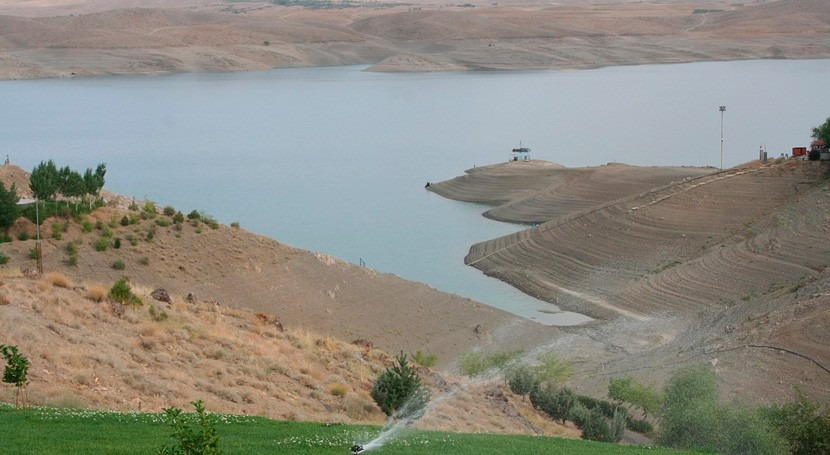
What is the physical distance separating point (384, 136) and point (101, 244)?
32.2m

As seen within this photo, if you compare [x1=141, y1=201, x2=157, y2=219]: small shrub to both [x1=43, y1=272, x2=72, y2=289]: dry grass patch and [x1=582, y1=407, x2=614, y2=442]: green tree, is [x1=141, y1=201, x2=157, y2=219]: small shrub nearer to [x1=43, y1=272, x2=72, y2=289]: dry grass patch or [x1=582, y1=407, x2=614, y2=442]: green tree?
[x1=43, y1=272, x2=72, y2=289]: dry grass patch

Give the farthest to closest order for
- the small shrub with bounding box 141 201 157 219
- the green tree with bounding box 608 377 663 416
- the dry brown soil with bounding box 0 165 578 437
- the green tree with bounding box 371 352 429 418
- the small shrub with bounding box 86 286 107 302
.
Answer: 1. the small shrub with bounding box 141 201 157 219
2. the small shrub with bounding box 86 286 107 302
3. the green tree with bounding box 608 377 663 416
4. the green tree with bounding box 371 352 429 418
5. the dry brown soil with bounding box 0 165 578 437

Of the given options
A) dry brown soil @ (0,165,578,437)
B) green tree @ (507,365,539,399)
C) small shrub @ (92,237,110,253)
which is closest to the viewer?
dry brown soil @ (0,165,578,437)

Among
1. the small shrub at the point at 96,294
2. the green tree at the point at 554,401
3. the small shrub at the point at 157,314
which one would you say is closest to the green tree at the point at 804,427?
the green tree at the point at 554,401

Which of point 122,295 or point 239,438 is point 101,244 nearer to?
point 122,295

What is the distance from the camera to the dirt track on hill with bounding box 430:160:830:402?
590 inches

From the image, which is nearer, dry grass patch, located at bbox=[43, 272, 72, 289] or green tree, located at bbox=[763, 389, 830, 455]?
green tree, located at bbox=[763, 389, 830, 455]

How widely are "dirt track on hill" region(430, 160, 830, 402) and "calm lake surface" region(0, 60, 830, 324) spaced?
1245mm

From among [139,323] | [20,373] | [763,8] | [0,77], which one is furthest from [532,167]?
[763,8]

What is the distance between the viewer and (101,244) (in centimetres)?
1789

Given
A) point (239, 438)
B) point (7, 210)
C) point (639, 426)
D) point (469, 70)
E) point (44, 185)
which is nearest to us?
point (239, 438)

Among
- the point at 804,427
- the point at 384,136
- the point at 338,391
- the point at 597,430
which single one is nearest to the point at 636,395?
the point at 597,430

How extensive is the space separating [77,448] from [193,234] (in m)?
11.9

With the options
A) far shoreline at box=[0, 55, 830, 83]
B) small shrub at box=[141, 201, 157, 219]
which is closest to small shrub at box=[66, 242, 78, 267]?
small shrub at box=[141, 201, 157, 219]
